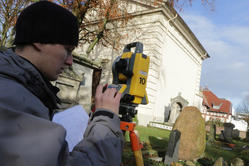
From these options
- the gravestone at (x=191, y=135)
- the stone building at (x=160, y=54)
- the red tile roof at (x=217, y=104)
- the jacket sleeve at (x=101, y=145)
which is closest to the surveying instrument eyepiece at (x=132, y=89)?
the jacket sleeve at (x=101, y=145)

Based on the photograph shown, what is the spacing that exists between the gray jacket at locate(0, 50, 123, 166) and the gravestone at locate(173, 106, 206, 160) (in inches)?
174

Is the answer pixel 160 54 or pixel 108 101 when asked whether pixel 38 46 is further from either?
pixel 160 54

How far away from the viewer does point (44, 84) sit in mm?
822

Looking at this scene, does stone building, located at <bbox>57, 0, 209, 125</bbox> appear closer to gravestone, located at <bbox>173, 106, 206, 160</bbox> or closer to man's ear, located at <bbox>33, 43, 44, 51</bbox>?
gravestone, located at <bbox>173, 106, 206, 160</bbox>

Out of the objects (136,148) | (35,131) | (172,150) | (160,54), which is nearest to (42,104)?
(35,131)

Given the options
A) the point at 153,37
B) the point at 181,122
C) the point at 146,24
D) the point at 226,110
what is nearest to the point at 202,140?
the point at 181,122

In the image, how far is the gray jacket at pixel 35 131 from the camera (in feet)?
1.79

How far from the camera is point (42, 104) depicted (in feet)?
2.41

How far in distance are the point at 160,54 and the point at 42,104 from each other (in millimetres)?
13650

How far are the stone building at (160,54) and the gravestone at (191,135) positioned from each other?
24.7 feet

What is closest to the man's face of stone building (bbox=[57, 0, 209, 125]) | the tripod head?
the tripod head

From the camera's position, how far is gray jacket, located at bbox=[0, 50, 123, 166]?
0.55 metres

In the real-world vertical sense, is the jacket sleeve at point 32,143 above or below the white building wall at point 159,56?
below

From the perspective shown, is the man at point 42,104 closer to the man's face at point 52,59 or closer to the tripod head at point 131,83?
the man's face at point 52,59
